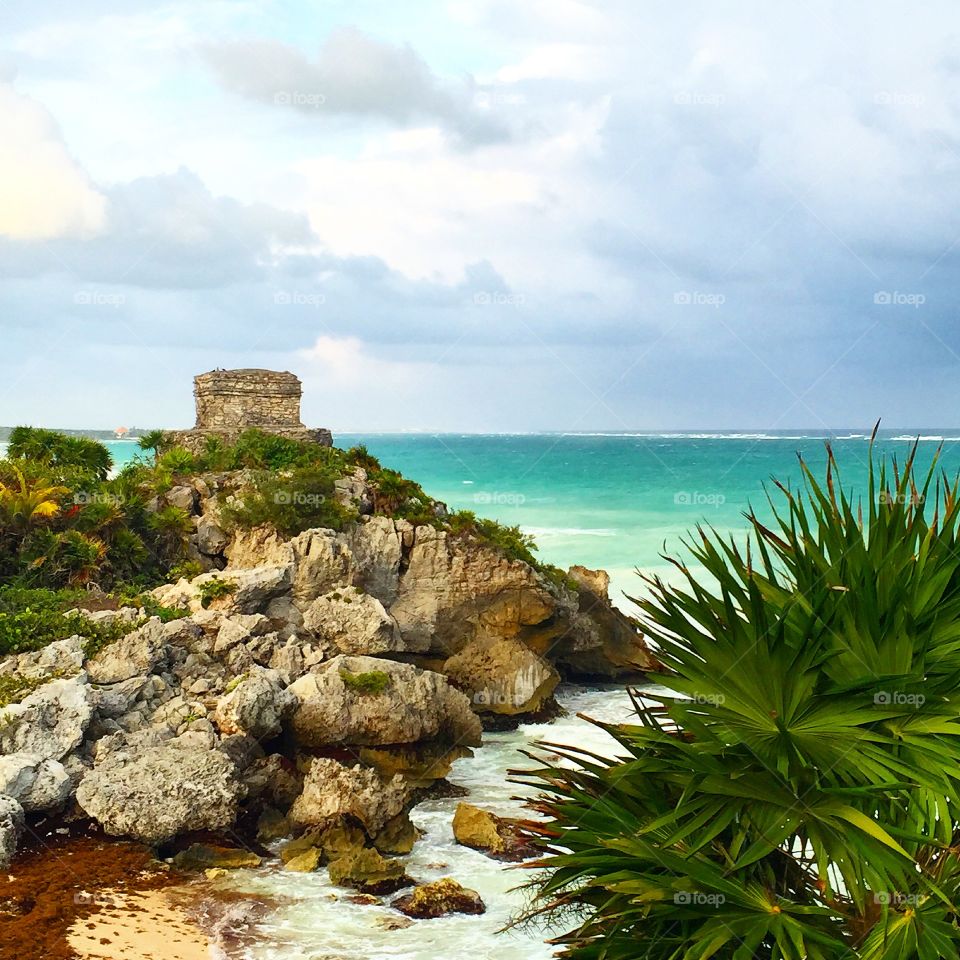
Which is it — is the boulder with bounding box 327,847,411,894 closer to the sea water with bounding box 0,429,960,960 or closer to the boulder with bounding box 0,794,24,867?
the sea water with bounding box 0,429,960,960

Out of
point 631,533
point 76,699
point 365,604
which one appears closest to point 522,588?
point 365,604

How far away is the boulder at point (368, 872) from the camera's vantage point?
483 inches

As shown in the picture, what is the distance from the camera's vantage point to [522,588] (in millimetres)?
22438

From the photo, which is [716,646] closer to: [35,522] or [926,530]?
[926,530]

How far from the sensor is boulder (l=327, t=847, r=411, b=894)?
12258 millimetres

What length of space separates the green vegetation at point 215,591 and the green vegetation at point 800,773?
47.6ft

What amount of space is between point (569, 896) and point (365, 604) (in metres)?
14.6

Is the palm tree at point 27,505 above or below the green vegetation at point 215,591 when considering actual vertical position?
above

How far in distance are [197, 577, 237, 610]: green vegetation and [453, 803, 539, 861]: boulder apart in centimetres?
678

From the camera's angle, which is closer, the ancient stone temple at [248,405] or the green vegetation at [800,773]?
the green vegetation at [800,773]

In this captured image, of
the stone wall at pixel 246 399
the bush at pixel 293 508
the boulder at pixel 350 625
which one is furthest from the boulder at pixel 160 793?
the stone wall at pixel 246 399

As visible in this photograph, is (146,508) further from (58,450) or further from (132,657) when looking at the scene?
(132,657)

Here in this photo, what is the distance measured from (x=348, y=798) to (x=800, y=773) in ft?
33.5

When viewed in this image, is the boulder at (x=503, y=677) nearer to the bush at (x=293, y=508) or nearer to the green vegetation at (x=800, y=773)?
the bush at (x=293, y=508)
